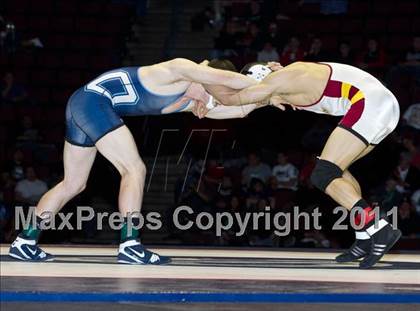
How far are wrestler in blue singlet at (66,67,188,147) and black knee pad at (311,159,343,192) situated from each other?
1.05 m

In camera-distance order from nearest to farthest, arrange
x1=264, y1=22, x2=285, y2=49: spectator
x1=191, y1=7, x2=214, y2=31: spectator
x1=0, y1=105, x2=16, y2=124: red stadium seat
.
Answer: x1=0, y1=105, x2=16, y2=124: red stadium seat < x1=264, y1=22, x2=285, y2=49: spectator < x1=191, y1=7, x2=214, y2=31: spectator

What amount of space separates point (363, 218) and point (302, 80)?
0.94 m

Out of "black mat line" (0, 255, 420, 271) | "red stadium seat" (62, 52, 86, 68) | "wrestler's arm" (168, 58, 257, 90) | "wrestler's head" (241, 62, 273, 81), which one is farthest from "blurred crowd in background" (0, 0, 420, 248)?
"wrestler's arm" (168, 58, 257, 90)

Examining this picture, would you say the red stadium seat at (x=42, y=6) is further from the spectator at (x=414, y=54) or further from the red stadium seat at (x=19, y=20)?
the spectator at (x=414, y=54)

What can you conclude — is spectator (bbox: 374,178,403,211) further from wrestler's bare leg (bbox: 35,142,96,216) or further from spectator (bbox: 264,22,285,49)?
wrestler's bare leg (bbox: 35,142,96,216)

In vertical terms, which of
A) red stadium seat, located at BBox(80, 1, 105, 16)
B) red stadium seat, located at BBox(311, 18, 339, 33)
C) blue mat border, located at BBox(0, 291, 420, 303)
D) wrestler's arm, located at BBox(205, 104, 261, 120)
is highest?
wrestler's arm, located at BBox(205, 104, 261, 120)

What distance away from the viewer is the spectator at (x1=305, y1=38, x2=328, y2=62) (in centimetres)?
1222

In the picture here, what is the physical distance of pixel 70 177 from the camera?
669 centimetres

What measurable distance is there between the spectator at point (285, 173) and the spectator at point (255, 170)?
0.37 feet

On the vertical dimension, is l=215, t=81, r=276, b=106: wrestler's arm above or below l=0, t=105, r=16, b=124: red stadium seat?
above

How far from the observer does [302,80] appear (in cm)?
628

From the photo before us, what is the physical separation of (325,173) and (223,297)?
1699 mm

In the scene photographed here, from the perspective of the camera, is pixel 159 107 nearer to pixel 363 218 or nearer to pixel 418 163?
pixel 363 218

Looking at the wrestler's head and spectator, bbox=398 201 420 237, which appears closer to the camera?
the wrestler's head
